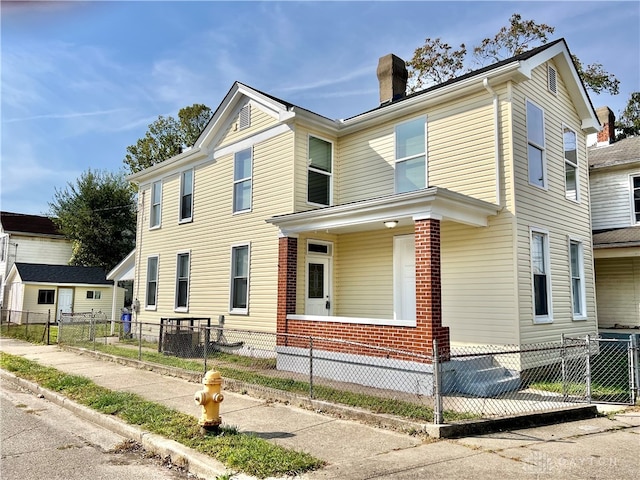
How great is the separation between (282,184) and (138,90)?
8252mm

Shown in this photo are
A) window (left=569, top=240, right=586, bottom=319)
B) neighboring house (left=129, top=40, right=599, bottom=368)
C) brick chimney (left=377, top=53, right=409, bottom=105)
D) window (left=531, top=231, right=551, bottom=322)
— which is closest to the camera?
neighboring house (left=129, top=40, right=599, bottom=368)

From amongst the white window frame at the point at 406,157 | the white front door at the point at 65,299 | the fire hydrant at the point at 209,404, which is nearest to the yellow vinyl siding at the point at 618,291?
the white window frame at the point at 406,157

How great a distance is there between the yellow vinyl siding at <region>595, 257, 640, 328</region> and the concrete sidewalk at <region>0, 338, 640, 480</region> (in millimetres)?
7679

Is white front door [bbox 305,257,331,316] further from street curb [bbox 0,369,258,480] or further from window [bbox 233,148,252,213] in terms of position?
street curb [bbox 0,369,258,480]

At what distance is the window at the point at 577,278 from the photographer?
1171cm

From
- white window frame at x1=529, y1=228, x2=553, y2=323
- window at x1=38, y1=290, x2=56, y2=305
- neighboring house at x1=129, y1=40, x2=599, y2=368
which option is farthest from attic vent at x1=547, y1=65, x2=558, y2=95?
window at x1=38, y1=290, x2=56, y2=305

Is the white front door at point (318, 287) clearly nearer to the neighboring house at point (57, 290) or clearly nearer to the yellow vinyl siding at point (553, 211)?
the yellow vinyl siding at point (553, 211)

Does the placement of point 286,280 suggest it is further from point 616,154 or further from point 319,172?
point 616,154

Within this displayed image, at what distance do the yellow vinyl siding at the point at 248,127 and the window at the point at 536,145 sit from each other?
6425 millimetres

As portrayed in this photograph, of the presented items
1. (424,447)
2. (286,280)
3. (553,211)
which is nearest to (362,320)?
(286,280)

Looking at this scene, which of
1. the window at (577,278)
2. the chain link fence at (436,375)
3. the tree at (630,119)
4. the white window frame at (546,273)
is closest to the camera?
the chain link fence at (436,375)

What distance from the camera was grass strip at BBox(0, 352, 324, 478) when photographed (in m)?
4.68

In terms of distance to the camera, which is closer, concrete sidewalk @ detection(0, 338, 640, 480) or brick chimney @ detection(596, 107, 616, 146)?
concrete sidewalk @ detection(0, 338, 640, 480)

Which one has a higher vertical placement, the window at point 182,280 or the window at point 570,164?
the window at point 570,164
